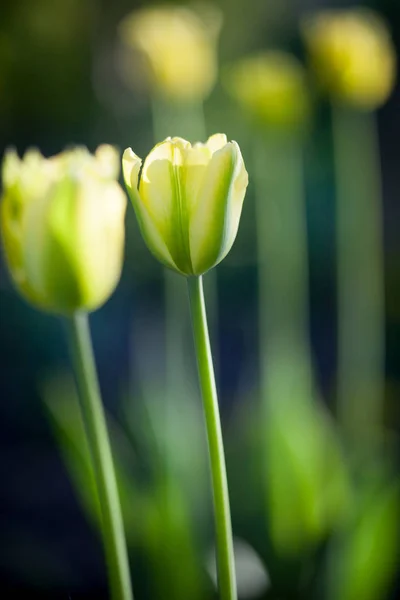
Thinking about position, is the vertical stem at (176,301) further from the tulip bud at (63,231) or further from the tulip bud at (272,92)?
the tulip bud at (63,231)

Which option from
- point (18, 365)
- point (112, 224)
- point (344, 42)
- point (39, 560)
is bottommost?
point (39, 560)

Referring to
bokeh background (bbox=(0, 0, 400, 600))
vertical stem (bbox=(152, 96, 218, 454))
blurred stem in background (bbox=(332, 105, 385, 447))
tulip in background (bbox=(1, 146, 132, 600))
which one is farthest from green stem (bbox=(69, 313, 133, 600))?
blurred stem in background (bbox=(332, 105, 385, 447))

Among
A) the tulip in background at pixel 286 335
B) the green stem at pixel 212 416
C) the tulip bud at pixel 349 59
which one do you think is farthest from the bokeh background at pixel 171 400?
the green stem at pixel 212 416

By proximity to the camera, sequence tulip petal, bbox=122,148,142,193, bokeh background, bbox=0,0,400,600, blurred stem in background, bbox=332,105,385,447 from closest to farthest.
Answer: tulip petal, bbox=122,148,142,193
bokeh background, bbox=0,0,400,600
blurred stem in background, bbox=332,105,385,447

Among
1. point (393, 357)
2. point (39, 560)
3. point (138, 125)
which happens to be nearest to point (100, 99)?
point (138, 125)

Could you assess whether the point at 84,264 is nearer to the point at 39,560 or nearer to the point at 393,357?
the point at 39,560

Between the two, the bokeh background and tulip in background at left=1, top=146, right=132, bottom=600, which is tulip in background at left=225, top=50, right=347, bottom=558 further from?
tulip in background at left=1, top=146, right=132, bottom=600

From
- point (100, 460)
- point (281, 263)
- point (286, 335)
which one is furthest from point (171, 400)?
point (100, 460)
